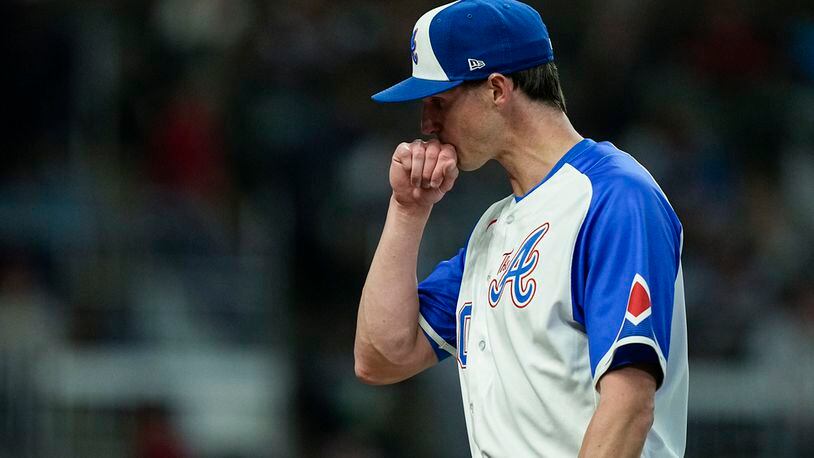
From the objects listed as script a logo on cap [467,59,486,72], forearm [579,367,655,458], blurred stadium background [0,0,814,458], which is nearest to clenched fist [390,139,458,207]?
script a logo on cap [467,59,486,72]

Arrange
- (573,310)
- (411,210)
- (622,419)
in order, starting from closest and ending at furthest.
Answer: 1. (622,419)
2. (573,310)
3. (411,210)

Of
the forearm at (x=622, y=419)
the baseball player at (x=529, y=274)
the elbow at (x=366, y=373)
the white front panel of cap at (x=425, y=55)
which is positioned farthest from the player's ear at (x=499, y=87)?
the elbow at (x=366, y=373)

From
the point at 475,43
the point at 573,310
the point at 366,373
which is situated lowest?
the point at 366,373

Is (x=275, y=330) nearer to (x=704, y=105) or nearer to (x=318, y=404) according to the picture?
(x=318, y=404)

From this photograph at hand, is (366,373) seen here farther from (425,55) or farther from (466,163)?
(425,55)

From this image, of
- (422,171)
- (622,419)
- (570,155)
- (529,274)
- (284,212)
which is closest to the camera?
(622,419)

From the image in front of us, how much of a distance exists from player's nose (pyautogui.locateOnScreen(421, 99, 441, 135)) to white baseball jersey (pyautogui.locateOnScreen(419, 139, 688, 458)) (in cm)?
31

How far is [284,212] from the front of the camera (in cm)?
988

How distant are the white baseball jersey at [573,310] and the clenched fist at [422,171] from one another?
0.23 meters

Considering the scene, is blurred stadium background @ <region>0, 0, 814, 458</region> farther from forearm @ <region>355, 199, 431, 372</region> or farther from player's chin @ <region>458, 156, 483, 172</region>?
player's chin @ <region>458, 156, 483, 172</region>

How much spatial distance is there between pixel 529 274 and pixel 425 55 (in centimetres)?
73

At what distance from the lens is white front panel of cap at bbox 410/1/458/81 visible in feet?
12.0

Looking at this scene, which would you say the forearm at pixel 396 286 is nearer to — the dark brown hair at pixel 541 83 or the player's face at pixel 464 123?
the player's face at pixel 464 123

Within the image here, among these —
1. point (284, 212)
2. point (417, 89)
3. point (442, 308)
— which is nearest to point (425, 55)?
point (417, 89)
